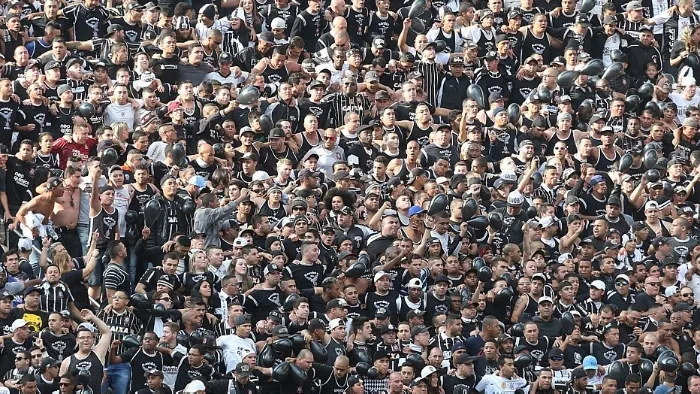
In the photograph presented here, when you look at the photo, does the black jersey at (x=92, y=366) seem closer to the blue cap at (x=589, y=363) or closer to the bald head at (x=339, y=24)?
the blue cap at (x=589, y=363)

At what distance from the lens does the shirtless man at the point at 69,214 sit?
22.4m

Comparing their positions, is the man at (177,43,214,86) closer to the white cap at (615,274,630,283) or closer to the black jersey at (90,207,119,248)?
the black jersey at (90,207,119,248)

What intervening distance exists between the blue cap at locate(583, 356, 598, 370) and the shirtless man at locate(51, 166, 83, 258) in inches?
231

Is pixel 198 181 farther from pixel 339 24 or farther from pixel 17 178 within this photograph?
pixel 339 24

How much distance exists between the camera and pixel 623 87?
28.1 m

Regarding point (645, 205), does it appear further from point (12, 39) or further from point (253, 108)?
point (12, 39)

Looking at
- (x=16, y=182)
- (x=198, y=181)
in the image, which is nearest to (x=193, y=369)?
(x=198, y=181)

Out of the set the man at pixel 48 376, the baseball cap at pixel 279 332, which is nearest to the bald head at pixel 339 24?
the baseball cap at pixel 279 332

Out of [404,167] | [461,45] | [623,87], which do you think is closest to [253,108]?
[404,167]

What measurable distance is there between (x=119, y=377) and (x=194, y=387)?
2.84 feet

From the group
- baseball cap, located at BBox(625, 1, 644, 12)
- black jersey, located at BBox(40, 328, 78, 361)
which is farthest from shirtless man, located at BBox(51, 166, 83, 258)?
baseball cap, located at BBox(625, 1, 644, 12)

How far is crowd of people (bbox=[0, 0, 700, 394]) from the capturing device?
21.2 metres

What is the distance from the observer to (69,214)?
22484mm

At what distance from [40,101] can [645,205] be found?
779cm
